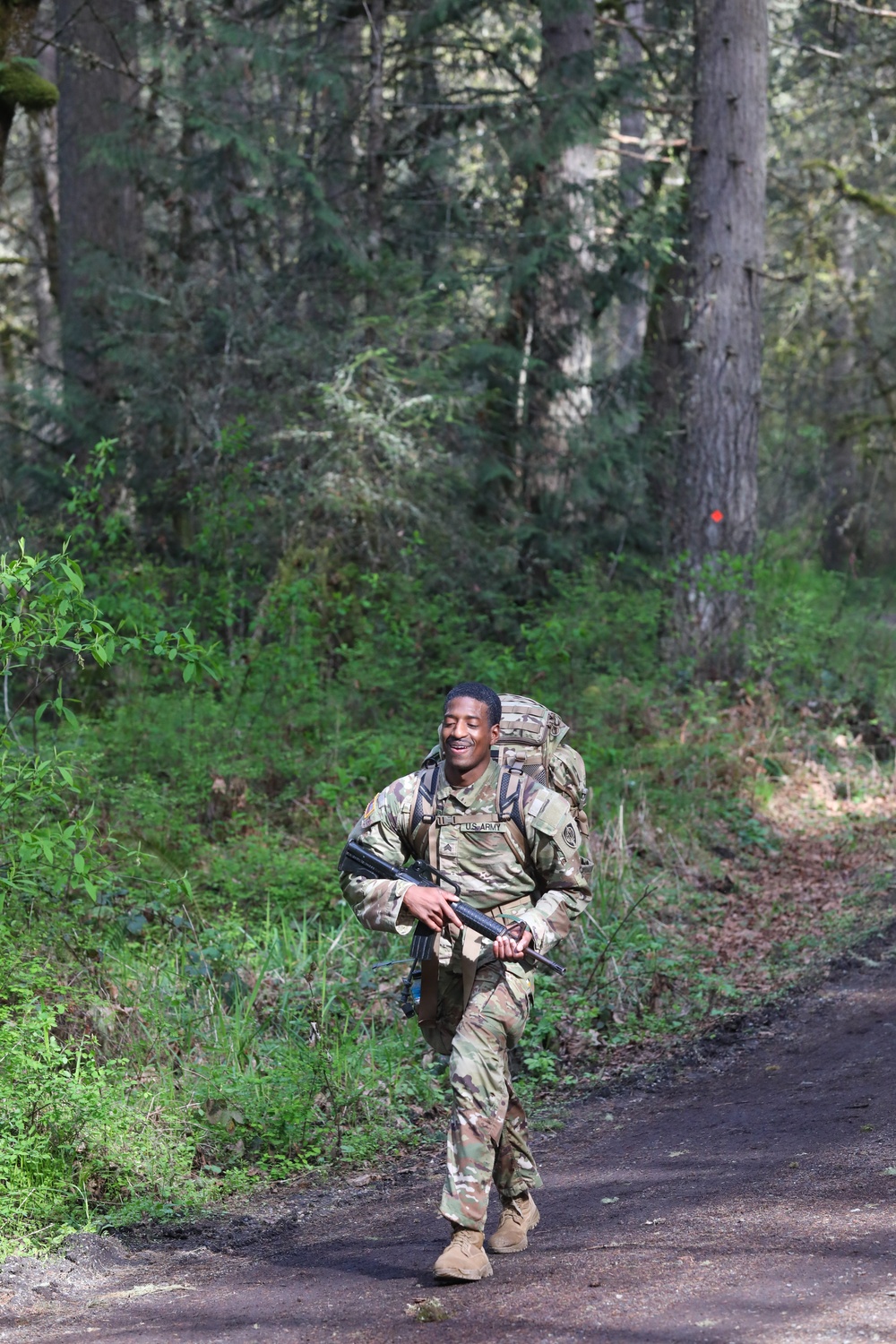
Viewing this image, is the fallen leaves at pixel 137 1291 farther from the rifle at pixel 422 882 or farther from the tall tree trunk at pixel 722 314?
the tall tree trunk at pixel 722 314

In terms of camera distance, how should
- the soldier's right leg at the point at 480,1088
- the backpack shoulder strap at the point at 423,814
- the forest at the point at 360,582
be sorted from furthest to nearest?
the forest at the point at 360,582, the backpack shoulder strap at the point at 423,814, the soldier's right leg at the point at 480,1088

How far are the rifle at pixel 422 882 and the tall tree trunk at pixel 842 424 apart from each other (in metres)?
16.4

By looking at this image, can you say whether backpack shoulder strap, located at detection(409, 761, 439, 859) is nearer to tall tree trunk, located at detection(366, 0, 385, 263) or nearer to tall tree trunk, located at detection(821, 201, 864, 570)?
tall tree trunk, located at detection(366, 0, 385, 263)

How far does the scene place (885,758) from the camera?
1300 centimetres

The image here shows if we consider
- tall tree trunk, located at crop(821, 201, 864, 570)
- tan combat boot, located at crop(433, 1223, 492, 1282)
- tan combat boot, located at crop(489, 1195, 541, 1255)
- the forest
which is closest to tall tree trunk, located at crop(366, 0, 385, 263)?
the forest

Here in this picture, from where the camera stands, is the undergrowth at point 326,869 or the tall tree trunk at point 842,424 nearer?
the undergrowth at point 326,869

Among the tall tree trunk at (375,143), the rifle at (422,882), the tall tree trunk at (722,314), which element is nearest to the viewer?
the rifle at (422,882)

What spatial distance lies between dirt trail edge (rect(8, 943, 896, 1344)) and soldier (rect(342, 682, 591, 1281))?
30cm

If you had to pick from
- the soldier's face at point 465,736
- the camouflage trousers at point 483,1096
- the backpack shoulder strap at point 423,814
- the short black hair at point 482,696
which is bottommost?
the camouflage trousers at point 483,1096

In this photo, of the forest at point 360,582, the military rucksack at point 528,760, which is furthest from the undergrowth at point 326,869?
the military rucksack at point 528,760

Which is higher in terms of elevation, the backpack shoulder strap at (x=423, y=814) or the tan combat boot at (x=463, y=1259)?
the backpack shoulder strap at (x=423, y=814)

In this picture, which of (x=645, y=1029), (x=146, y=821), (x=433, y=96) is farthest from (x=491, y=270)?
(x=645, y=1029)

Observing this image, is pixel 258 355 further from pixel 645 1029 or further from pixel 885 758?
pixel 645 1029

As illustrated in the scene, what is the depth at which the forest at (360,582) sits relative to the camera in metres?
6.98
